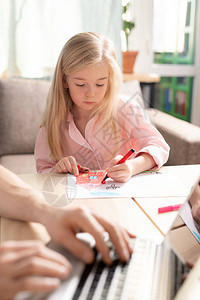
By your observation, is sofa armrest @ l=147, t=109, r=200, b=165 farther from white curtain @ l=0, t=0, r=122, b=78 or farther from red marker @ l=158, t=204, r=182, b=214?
white curtain @ l=0, t=0, r=122, b=78

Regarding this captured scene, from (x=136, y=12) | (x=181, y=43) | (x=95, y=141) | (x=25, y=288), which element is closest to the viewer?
(x=25, y=288)

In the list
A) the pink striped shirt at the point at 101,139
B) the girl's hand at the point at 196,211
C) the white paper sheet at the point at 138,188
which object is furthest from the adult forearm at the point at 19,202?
the pink striped shirt at the point at 101,139

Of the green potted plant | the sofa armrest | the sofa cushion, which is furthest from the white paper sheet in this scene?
the green potted plant

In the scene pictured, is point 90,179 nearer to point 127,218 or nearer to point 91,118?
point 127,218

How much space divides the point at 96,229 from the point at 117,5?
229cm

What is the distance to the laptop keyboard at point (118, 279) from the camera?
0.45 m

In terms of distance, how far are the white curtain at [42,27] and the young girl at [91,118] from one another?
1.19m

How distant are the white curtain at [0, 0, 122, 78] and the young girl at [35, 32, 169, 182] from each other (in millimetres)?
1190

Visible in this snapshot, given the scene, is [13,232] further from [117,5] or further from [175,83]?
[175,83]

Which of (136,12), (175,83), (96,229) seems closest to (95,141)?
(96,229)

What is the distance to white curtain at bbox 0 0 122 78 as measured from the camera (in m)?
2.35

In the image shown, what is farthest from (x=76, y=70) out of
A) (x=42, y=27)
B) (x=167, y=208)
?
(x=42, y=27)

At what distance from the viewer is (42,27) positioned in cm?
240

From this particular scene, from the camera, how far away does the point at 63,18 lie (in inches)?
95.1
